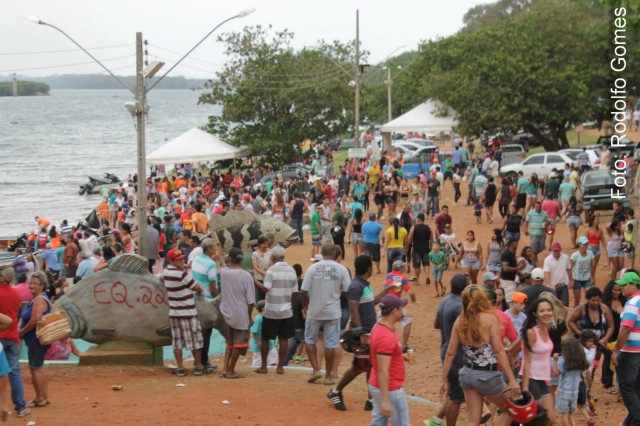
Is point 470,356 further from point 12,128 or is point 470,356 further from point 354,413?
point 12,128

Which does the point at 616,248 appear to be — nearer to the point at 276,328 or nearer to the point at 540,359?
the point at 276,328

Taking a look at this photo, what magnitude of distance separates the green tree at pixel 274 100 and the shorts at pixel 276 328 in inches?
1115

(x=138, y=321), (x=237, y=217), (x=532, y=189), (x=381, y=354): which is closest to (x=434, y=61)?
(x=532, y=189)

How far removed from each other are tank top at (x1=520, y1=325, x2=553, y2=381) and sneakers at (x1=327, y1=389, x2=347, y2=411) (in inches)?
77.7

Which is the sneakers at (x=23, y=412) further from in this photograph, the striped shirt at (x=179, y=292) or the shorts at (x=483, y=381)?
the shorts at (x=483, y=381)

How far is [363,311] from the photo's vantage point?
9.95m

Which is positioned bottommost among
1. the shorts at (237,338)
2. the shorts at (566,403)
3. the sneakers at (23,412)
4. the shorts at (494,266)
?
the shorts at (566,403)

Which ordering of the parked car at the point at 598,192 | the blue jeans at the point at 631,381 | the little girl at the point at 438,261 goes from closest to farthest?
the blue jeans at the point at 631,381 < the little girl at the point at 438,261 < the parked car at the point at 598,192

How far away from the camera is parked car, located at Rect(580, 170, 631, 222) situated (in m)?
24.1

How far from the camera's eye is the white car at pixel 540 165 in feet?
106

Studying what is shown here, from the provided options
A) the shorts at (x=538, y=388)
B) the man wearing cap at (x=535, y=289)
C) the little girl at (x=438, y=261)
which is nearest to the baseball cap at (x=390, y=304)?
the shorts at (x=538, y=388)

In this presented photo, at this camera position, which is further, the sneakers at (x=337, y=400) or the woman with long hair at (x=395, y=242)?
the woman with long hair at (x=395, y=242)

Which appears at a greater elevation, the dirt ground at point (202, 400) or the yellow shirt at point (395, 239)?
the yellow shirt at point (395, 239)

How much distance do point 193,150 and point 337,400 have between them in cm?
2586
